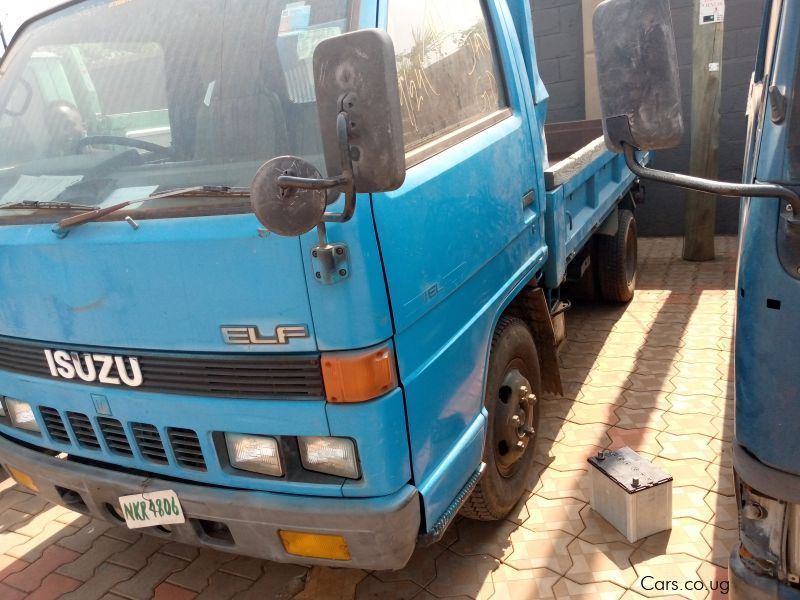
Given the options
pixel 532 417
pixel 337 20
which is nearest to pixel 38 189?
pixel 337 20

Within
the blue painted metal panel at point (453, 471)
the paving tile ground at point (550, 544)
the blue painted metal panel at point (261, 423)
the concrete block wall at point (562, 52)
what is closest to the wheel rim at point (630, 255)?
the paving tile ground at point (550, 544)

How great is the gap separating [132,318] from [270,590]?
1281 millimetres

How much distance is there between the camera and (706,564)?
2434mm

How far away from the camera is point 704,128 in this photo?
5676 mm

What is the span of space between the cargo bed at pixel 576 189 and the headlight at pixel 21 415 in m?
2.23

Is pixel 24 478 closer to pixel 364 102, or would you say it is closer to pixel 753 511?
pixel 364 102

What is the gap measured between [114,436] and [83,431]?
151 mm

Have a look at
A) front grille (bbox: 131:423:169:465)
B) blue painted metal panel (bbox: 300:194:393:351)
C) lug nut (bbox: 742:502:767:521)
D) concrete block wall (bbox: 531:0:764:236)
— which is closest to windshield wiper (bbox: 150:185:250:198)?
blue painted metal panel (bbox: 300:194:393:351)

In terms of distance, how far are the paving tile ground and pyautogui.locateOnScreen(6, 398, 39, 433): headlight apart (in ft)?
2.49

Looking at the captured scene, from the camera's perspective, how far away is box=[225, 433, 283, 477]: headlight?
1.91 metres

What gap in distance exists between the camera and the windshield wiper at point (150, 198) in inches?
70.5

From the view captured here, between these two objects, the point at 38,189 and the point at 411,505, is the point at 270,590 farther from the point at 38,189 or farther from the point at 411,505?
the point at 38,189

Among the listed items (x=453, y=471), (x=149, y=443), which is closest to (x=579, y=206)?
(x=453, y=471)

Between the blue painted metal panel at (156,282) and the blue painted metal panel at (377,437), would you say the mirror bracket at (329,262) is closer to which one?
the blue painted metal panel at (156,282)
